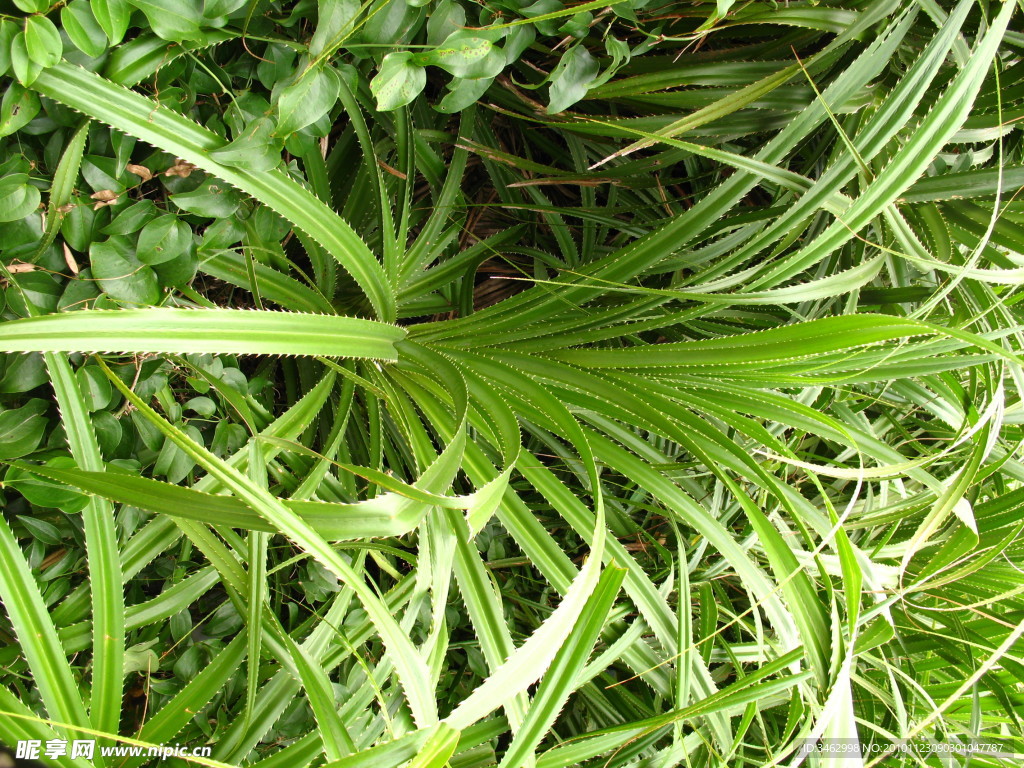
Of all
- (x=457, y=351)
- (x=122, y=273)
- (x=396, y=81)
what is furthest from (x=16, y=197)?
(x=457, y=351)

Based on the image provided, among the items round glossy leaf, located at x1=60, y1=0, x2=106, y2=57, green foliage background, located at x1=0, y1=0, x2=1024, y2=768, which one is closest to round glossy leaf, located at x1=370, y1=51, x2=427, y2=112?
green foliage background, located at x1=0, y1=0, x2=1024, y2=768

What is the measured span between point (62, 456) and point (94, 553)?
0.09 meters

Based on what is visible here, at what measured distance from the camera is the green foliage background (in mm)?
548

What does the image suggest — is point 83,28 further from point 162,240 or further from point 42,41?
point 162,240

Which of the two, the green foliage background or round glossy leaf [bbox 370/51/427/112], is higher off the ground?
round glossy leaf [bbox 370/51/427/112]

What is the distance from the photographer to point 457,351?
0.78m

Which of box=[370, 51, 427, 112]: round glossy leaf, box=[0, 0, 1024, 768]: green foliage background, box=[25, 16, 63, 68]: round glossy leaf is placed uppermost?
box=[25, 16, 63, 68]: round glossy leaf

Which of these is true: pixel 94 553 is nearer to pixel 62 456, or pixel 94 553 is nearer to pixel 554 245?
pixel 62 456

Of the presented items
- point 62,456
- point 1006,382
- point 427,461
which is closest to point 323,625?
point 427,461

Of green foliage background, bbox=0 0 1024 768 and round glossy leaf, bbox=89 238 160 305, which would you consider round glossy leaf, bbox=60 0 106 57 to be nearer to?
green foliage background, bbox=0 0 1024 768

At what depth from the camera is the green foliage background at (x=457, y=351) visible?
55 centimetres

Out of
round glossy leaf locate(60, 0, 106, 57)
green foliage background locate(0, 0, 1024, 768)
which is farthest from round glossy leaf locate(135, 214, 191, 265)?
round glossy leaf locate(60, 0, 106, 57)

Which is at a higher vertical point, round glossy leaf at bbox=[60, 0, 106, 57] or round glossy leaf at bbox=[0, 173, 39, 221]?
round glossy leaf at bbox=[60, 0, 106, 57]

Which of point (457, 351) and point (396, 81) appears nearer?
point (396, 81)
